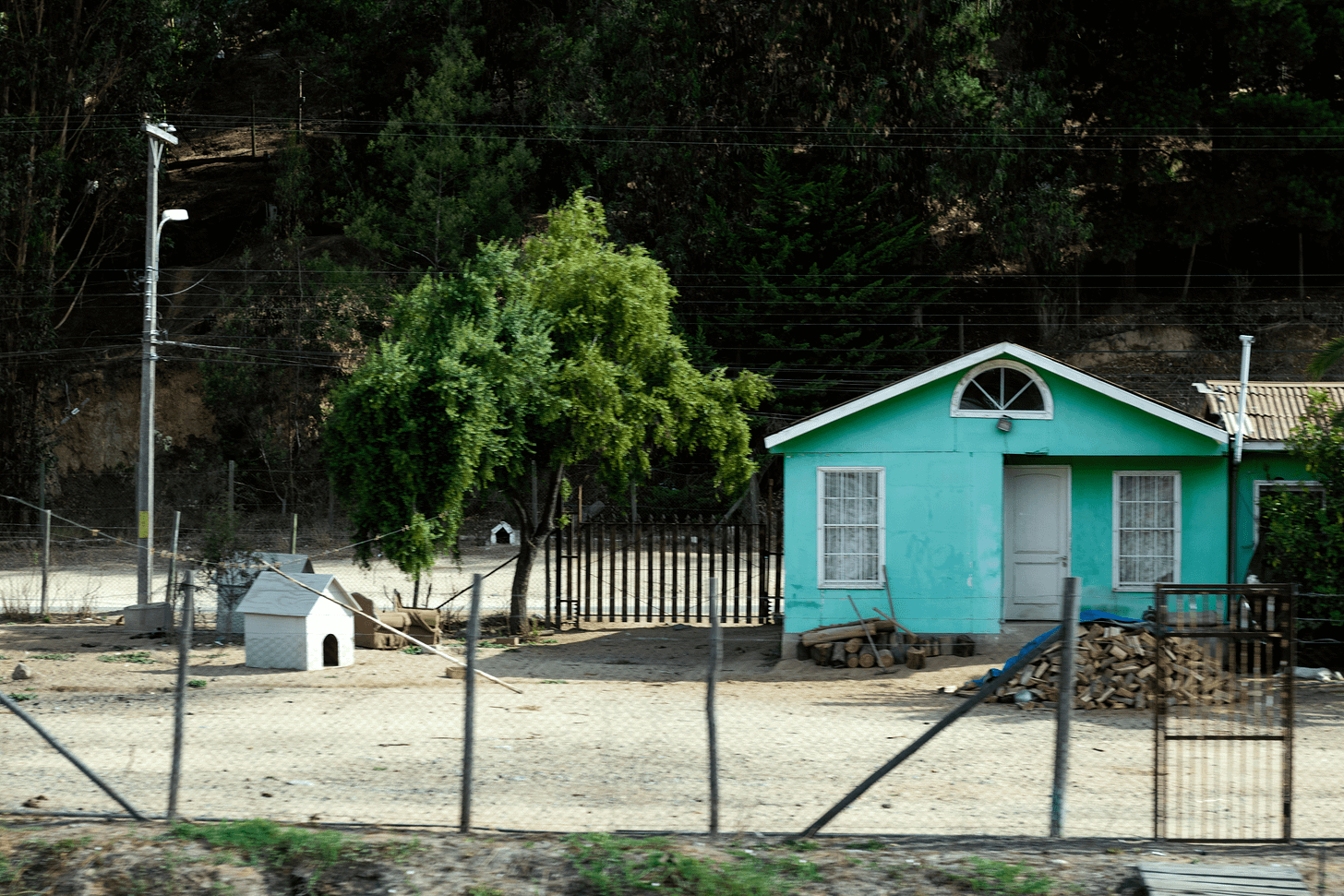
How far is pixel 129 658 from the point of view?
15.5 metres

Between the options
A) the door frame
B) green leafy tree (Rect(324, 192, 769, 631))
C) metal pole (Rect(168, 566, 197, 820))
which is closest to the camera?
metal pole (Rect(168, 566, 197, 820))

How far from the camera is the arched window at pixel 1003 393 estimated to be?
15.7 metres

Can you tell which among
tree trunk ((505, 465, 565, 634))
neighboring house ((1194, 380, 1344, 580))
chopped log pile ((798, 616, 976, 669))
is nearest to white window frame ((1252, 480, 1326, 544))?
neighboring house ((1194, 380, 1344, 580))

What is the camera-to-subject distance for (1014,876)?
6074 mm

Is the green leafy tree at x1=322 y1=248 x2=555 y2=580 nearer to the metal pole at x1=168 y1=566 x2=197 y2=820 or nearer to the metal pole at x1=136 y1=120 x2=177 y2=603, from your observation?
the metal pole at x1=136 y1=120 x2=177 y2=603

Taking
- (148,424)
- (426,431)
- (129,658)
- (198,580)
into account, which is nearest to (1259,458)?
(426,431)

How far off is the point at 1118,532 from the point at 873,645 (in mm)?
3954

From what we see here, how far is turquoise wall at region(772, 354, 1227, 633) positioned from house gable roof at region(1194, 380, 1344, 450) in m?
0.65

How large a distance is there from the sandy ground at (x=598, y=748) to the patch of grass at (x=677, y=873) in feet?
3.00

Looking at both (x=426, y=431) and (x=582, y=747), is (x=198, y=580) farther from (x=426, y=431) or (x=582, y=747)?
(x=582, y=747)

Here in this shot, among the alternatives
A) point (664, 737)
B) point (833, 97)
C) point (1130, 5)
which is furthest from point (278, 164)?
point (664, 737)

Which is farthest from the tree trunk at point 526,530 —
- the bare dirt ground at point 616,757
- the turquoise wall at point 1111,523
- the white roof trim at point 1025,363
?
the turquoise wall at point 1111,523

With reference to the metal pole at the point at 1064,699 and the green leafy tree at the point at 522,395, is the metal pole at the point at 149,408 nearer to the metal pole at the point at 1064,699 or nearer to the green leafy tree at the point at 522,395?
the green leafy tree at the point at 522,395

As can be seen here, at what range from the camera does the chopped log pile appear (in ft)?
50.5
